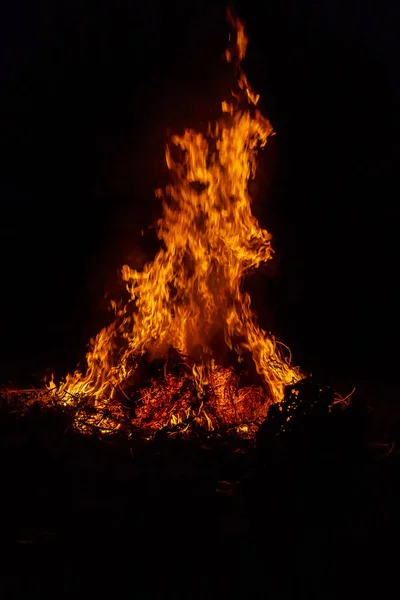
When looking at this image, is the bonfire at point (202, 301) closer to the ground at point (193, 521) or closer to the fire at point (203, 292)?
the fire at point (203, 292)

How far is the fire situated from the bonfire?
11 millimetres

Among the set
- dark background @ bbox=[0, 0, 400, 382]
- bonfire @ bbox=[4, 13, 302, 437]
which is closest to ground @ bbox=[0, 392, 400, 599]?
bonfire @ bbox=[4, 13, 302, 437]

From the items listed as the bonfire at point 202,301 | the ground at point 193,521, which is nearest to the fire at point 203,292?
the bonfire at point 202,301

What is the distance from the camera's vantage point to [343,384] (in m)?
8.36

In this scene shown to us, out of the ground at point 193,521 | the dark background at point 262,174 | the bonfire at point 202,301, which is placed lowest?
the ground at point 193,521

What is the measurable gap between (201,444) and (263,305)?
6.10m

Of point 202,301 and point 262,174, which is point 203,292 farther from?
point 262,174

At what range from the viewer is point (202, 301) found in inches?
261

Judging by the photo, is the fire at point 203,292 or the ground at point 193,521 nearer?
the ground at point 193,521

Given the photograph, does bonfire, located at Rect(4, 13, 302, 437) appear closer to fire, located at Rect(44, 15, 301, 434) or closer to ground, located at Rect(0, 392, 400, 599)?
fire, located at Rect(44, 15, 301, 434)

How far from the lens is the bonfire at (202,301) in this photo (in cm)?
614

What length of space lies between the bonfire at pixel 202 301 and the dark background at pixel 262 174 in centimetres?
308

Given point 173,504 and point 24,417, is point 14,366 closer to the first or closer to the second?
point 24,417

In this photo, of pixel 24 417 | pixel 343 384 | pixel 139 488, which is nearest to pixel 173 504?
pixel 139 488
